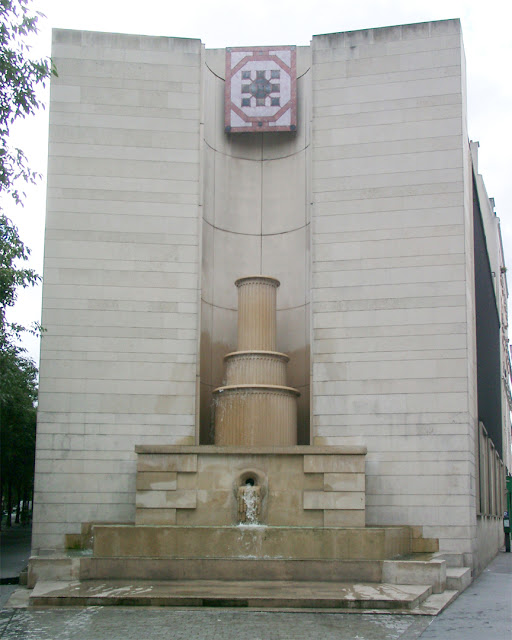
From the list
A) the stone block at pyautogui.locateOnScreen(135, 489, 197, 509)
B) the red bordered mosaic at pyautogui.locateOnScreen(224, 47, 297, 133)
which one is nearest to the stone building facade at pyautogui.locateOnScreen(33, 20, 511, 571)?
the red bordered mosaic at pyautogui.locateOnScreen(224, 47, 297, 133)

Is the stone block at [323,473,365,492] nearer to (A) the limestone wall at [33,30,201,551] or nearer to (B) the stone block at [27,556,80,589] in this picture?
(A) the limestone wall at [33,30,201,551]

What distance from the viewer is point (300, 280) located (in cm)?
2527

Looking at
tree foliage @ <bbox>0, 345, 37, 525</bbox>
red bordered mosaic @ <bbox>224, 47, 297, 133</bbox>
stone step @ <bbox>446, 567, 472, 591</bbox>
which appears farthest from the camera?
tree foliage @ <bbox>0, 345, 37, 525</bbox>

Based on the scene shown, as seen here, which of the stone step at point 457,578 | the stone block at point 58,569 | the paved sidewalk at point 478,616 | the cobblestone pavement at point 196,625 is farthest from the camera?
the stone step at point 457,578

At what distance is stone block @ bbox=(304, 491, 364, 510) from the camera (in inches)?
790

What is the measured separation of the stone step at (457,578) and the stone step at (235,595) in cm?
200

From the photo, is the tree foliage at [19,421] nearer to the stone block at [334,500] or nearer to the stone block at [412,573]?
the stone block at [334,500]

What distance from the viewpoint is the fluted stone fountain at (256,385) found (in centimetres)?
2178

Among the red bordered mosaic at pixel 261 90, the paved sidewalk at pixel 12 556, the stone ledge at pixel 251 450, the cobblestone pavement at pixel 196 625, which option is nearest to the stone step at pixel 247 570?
the cobblestone pavement at pixel 196 625

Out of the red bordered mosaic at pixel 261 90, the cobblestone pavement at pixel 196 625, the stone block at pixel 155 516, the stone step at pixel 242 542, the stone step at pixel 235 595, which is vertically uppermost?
the red bordered mosaic at pixel 261 90

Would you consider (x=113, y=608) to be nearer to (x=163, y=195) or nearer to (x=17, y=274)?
(x=17, y=274)

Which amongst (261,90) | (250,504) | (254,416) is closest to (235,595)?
(250,504)

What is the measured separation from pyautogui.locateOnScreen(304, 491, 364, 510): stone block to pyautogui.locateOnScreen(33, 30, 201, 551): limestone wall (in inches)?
147

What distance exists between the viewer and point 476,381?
2525 centimetres
